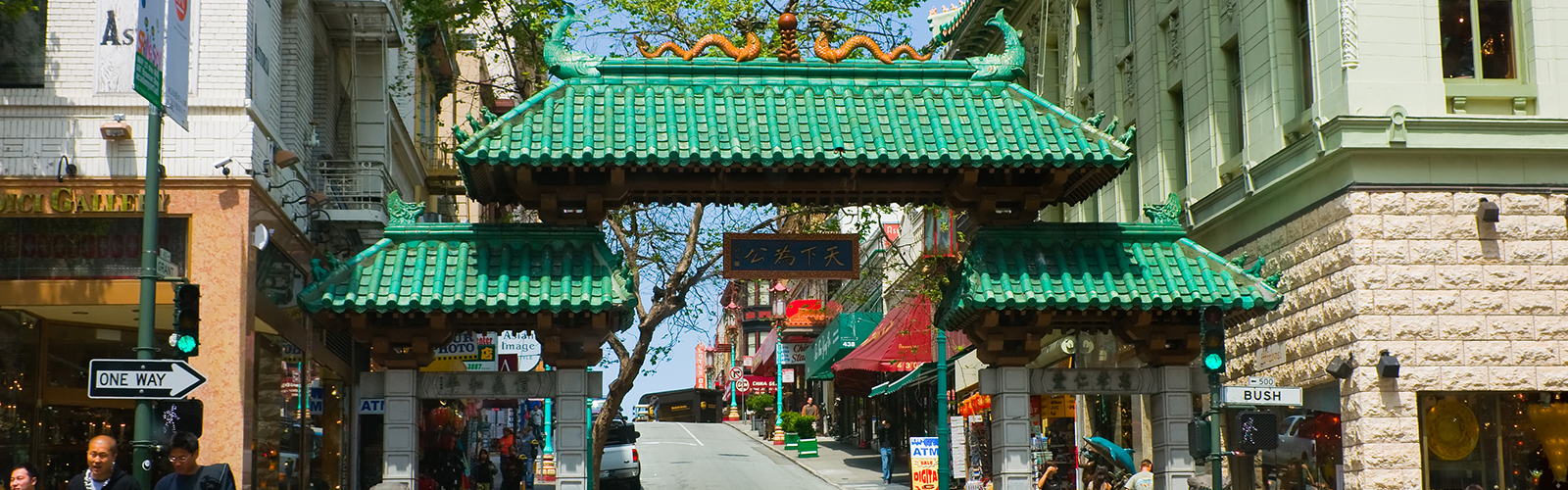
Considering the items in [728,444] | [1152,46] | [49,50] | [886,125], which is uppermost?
[1152,46]

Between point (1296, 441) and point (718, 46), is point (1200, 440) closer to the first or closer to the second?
point (718, 46)

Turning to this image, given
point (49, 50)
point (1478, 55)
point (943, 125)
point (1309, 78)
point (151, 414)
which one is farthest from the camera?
point (1309, 78)

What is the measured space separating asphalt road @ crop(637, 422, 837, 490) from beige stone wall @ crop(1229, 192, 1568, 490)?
804 inches

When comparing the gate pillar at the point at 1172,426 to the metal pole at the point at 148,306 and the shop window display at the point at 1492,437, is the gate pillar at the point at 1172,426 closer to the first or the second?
the shop window display at the point at 1492,437

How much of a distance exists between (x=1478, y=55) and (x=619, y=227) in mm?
15824

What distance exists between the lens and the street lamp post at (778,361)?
59047 millimetres

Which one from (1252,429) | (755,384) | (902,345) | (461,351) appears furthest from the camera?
(755,384)

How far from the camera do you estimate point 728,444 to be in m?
59.5

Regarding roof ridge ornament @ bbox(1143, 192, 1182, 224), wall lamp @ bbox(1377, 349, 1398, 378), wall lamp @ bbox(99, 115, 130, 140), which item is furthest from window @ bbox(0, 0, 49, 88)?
wall lamp @ bbox(1377, 349, 1398, 378)

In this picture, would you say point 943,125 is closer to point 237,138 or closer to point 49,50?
point 237,138

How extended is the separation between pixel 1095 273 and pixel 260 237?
32.6 feet

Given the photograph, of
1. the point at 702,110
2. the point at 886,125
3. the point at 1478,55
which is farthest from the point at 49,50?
the point at 1478,55

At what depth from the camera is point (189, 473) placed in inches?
441

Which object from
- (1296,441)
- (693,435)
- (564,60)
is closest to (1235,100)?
(1296,441)
